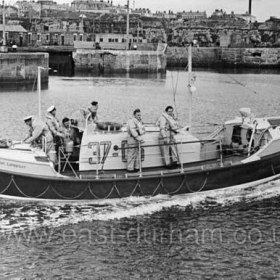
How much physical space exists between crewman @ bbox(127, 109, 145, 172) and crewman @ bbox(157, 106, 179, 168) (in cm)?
66

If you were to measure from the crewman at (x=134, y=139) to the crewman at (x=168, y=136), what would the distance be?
0.66m

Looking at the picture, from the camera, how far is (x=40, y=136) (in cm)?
1877

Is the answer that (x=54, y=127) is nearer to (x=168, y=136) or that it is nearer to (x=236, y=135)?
(x=168, y=136)

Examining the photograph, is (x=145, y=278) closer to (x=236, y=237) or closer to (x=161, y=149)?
(x=236, y=237)

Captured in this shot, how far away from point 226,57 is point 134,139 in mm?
87633

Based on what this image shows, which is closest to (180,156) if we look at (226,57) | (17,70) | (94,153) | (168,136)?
(168,136)

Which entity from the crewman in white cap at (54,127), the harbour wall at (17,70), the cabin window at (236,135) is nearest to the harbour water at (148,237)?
the cabin window at (236,135)

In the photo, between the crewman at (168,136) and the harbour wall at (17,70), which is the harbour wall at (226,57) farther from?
the crewman at (168,136)

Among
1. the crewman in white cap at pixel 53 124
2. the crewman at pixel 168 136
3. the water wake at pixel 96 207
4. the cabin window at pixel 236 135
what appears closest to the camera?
the water wake at pixel 96 207

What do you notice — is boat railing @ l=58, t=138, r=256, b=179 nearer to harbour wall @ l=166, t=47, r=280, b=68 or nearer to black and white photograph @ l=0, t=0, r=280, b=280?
black and white photograph @ l=0, t=0, r=280, b=280

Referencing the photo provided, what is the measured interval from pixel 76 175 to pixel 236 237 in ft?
16.9

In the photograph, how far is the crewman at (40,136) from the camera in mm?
18547

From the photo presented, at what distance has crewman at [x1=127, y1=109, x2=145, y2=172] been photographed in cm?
1867

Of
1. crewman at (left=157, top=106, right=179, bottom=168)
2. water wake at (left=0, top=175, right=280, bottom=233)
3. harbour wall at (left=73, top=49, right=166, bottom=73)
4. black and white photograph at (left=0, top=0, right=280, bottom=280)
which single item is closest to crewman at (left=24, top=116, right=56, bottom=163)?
black and white photograph at (left=0, top=0, right=280, bottom=280)
